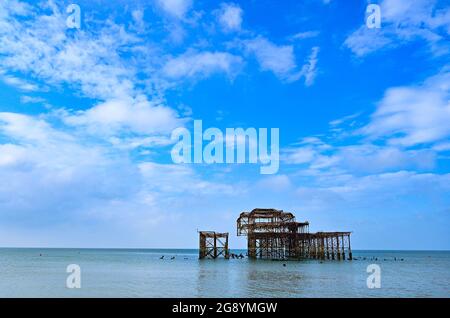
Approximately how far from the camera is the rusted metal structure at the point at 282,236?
7000cm

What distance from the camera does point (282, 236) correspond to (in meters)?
70.4

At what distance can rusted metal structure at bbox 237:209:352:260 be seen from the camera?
70000mm

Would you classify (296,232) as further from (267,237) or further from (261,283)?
(261,283)
